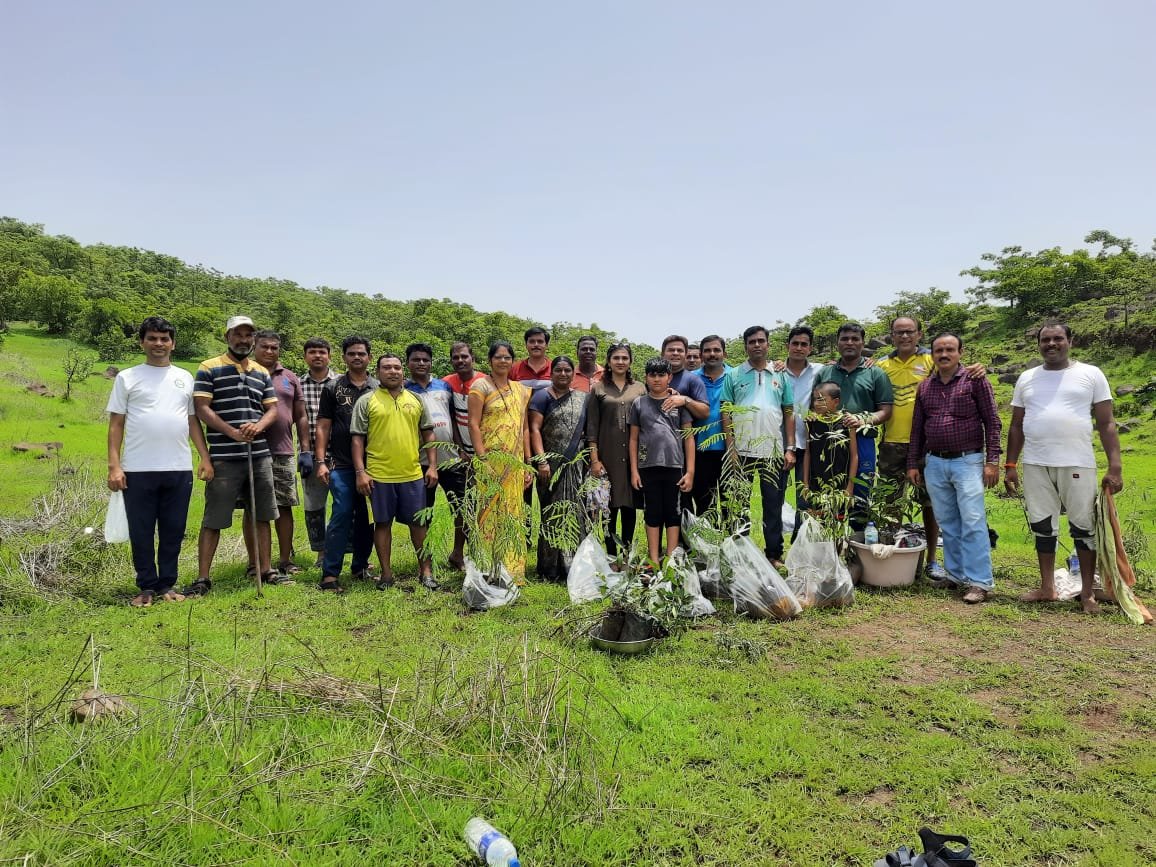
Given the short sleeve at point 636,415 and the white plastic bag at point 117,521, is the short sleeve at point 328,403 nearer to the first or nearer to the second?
the white plastic bag at point 117,521

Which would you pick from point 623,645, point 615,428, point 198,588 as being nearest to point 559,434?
point 615,428

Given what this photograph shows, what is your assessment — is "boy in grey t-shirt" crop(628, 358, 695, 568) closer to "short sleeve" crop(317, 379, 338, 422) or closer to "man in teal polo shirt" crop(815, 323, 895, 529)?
"man in teal polo shirt" crop(815, 323, 895, 529)

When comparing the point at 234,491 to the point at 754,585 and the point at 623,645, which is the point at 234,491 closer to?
the point at 623,645

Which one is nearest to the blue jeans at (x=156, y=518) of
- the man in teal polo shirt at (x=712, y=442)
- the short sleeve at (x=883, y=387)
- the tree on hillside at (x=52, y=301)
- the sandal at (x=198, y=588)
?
the sandal at (x=198, y=588)

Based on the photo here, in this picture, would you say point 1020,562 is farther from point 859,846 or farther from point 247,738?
point 247,738

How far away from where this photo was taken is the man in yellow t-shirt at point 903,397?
18.1 feet

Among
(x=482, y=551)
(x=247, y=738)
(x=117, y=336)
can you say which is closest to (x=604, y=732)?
(x=247, y=738)

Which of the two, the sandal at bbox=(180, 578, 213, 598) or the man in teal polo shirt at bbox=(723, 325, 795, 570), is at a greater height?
the man in teal polo shirt at bbox=(723, 325, 795, 570)

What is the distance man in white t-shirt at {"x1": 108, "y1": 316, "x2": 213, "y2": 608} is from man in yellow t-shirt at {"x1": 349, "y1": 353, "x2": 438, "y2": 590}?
1251 millimetres

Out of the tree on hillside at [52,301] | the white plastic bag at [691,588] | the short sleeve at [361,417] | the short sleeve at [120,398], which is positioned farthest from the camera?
the tree on hillside at [52,301]

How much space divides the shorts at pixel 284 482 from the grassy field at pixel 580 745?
1370mm

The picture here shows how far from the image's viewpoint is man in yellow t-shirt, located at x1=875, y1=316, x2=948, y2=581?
18.1 feet

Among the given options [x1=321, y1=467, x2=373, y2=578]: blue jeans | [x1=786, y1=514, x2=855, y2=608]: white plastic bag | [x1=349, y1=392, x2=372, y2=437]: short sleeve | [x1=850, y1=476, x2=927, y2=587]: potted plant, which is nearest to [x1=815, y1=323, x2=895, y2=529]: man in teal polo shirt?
[x1=850, y1=476, x2=927, y2=587]: potted plant

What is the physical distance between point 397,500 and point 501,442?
97 centimetres
